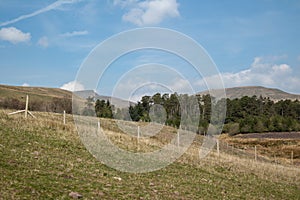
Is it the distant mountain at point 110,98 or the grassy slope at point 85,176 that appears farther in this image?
the distant mountain at point 110,98

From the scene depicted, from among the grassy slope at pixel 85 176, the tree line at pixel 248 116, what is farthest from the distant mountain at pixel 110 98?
the grassy slope at pixel 85 176

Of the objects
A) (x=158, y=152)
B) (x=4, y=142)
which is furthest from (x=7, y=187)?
(x=158, y=152)

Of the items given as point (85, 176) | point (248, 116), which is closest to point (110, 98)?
point (85, 176)

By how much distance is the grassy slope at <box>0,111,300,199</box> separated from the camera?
43.2 feet

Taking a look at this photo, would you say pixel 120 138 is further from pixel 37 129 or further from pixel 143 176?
pixel 143 176

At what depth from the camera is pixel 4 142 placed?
1936 cm

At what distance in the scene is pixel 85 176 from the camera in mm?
16016

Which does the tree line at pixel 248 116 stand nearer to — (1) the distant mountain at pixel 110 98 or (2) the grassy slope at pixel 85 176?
(1) the distant mountain at pixel 110 98

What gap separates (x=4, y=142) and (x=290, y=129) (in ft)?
382

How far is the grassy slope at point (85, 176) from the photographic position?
13172 mm

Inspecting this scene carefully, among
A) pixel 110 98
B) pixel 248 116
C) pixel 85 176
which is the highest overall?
pixel 248 116

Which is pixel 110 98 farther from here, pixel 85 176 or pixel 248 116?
pixel 248 116

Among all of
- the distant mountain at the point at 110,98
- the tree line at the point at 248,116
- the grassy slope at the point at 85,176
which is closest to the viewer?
the grassy slope at the point at 85,176

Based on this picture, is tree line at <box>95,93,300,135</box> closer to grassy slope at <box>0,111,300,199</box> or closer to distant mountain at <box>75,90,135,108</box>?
distant mountain at <box>75,90,135,108</box>
